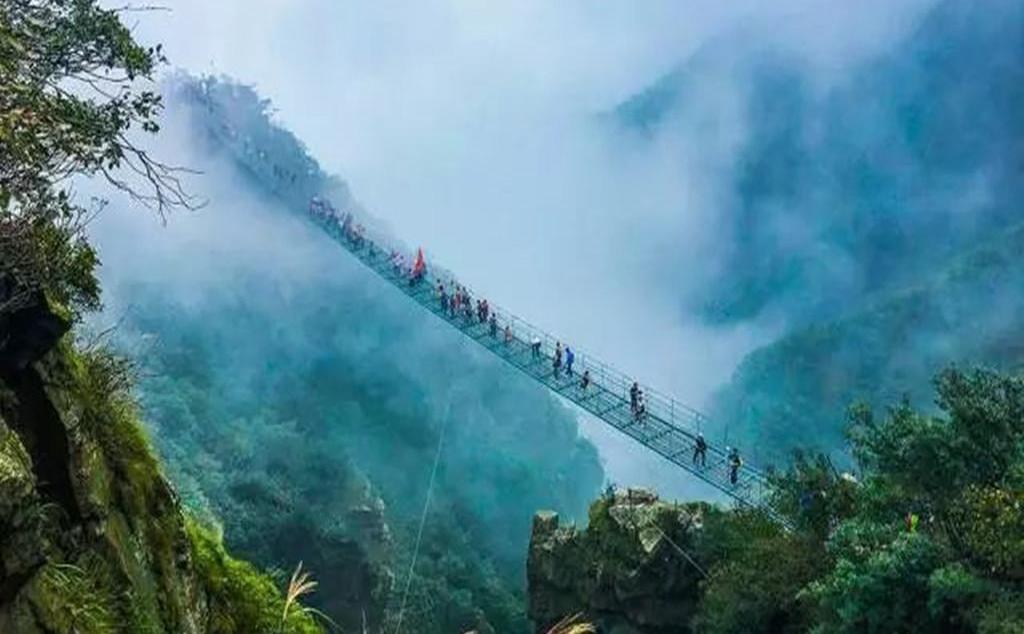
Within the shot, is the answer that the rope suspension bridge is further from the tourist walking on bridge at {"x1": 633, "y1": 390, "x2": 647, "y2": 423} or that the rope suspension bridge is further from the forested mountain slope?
the forested mountain slope

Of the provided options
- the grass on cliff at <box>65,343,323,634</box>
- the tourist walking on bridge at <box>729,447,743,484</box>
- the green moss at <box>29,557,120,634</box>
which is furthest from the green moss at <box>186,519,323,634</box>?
the tourist walking on bridge at <box>729,447,743,484</box>

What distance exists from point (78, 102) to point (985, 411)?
8.17 m

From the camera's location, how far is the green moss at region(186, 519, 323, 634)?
4598mm

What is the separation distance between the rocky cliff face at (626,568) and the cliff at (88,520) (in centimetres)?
1032

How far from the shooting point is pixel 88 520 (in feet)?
11.5

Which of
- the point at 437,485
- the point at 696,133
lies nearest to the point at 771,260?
the point at 696,133

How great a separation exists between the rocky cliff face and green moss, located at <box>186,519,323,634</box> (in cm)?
1005

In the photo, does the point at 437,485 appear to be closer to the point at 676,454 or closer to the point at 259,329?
the point at 259,329

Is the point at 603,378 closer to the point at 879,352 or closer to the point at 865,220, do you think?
the point at 879,352

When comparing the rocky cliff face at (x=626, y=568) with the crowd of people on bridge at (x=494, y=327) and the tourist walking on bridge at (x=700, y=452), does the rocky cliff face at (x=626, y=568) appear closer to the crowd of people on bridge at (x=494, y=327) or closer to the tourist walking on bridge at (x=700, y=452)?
the tourist walking on bridge at (x=700, y=452)

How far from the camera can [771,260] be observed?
167 feet

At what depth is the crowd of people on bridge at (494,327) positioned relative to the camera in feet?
44.7

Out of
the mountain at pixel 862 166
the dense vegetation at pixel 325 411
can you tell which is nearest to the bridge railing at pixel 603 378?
the dense vegetation at pixel 325 411

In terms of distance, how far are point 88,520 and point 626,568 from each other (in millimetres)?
12082
